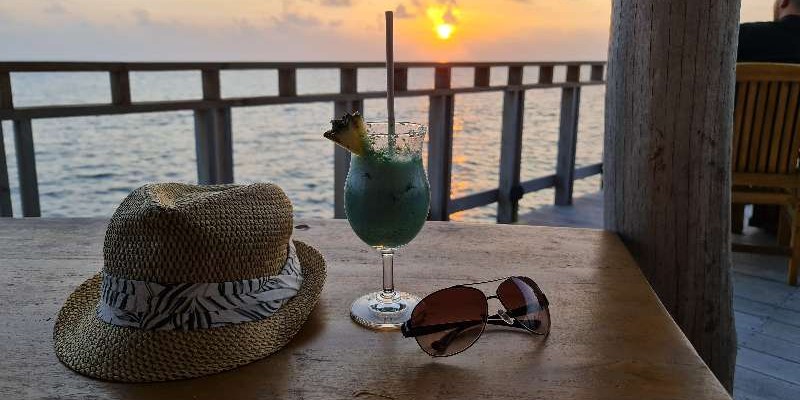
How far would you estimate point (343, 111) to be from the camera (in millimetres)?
3244

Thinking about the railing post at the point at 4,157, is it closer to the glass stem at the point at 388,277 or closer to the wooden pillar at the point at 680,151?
the glass stem at the point at 388,277

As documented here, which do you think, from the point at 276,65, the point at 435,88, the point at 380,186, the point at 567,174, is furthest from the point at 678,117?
the point at 567,174

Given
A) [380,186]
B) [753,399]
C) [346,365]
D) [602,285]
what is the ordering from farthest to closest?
[753,399], [602,285], [380,186], [346,365]

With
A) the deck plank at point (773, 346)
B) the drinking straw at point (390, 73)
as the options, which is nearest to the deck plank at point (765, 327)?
the deck plank at point (773, 346)

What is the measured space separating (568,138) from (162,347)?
4.34 metres

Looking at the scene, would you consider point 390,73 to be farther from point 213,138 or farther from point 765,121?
point 765,121

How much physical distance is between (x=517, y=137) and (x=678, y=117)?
3.08 m

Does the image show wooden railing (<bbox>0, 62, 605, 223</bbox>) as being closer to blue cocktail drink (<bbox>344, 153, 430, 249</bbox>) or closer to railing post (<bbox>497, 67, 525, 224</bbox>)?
railing post (<bbox>497, 67, 525, 224</bbox>)

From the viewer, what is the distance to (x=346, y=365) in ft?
2.34

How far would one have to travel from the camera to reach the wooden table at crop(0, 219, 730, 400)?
66 cm

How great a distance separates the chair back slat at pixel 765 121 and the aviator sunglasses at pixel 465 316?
2.46 m

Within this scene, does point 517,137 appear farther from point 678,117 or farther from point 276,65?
point 678,117

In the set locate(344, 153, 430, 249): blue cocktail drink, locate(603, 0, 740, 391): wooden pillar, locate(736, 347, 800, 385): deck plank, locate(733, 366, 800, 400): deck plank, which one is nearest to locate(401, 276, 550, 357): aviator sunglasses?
locate(344, 153, 430, 249): blue cocktail drink

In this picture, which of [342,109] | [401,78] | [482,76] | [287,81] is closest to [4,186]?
[287,81]
